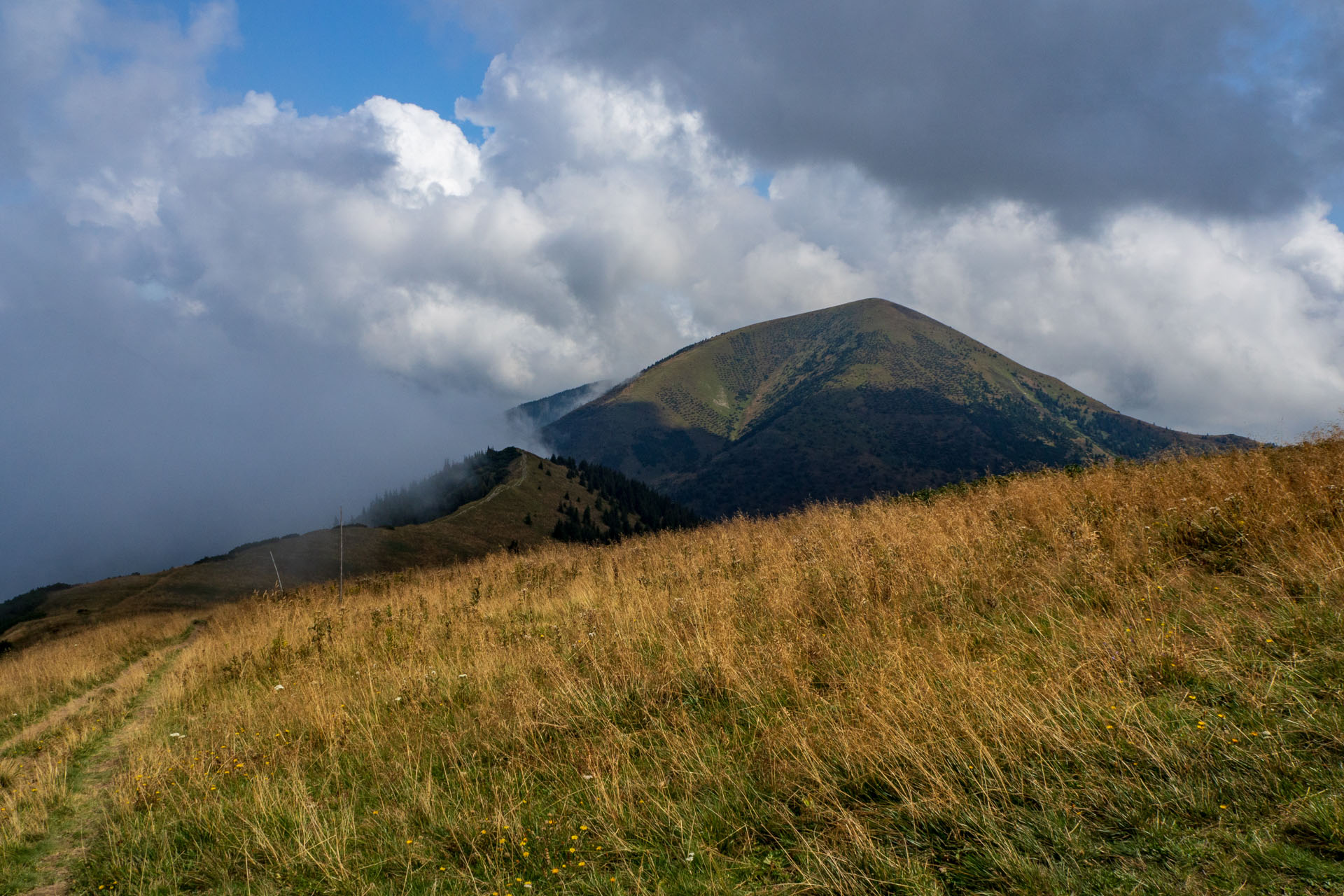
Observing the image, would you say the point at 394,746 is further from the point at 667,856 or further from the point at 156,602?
the point at 156,602

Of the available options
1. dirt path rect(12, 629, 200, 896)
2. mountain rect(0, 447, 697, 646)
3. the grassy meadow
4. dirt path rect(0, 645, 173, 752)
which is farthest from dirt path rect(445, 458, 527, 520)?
the grassy meadow

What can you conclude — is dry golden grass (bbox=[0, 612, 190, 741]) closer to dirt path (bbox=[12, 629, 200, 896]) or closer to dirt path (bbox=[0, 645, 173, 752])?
dirt path (bbox=[0, 645, 173, 752])

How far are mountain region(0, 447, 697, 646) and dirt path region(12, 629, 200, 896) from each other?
10599 mm

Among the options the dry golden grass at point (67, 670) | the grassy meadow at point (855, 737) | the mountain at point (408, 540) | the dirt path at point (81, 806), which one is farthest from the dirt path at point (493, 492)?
the grassy meadow at point (855, 737)

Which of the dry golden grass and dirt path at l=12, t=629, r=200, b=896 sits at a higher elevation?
dirt path at l=12, t=629, r=200, b=896

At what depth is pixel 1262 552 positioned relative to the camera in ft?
18.6

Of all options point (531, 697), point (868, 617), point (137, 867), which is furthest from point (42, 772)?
point (868, 617)

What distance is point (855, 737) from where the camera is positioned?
12.4 ft

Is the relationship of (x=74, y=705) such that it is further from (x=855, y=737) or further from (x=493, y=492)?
(x=493, y=492)

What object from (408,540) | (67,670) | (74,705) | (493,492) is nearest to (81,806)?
(74,705)

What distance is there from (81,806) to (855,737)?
7305 mm

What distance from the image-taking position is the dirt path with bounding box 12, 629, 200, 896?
183 inches

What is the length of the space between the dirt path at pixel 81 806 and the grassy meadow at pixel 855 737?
13 cm

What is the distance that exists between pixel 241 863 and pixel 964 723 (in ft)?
16.2
